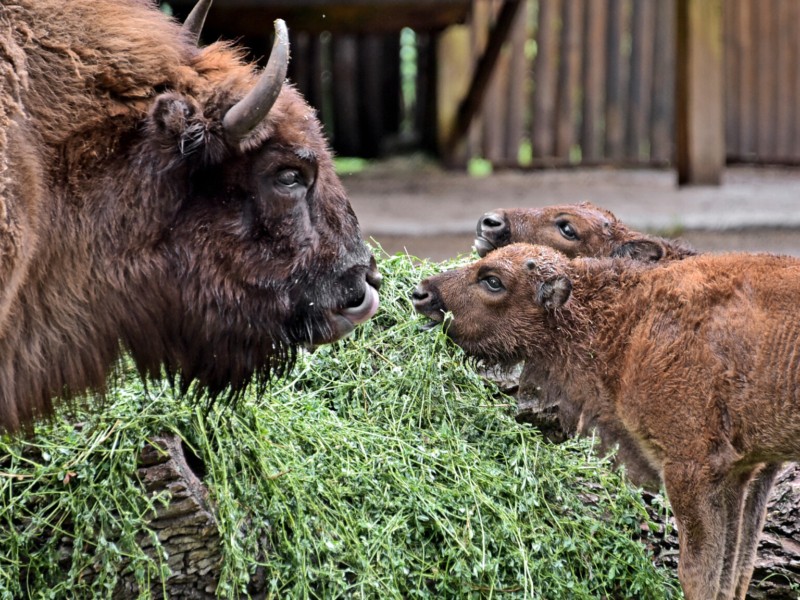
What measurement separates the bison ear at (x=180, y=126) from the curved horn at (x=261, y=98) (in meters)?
0.07

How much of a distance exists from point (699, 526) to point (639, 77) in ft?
29.9

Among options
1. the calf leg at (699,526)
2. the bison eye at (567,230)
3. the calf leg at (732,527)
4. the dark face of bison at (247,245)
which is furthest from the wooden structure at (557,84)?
the dark face of bison at (247,245)

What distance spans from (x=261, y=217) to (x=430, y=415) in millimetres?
1690

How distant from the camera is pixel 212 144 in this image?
340 centimetres

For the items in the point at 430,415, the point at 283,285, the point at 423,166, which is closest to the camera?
the point at 283,285

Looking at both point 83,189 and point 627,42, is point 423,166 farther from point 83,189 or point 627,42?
point 83,189

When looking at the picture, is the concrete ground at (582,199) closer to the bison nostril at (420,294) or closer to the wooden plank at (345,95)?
the wooden plank at (345,95)

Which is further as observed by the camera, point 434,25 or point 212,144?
point 434,25

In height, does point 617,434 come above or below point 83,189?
below

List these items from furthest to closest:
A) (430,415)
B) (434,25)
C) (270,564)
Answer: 1. (434,25)
2. (430,415)
3. (270,564)

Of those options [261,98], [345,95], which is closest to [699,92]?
[345,95]

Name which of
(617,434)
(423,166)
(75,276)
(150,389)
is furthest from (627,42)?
(75,276)

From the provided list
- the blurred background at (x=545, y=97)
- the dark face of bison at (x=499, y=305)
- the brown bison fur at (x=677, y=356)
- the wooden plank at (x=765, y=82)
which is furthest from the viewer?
the wooden plank at (x=765, y=82)

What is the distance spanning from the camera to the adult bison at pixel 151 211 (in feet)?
10.8
